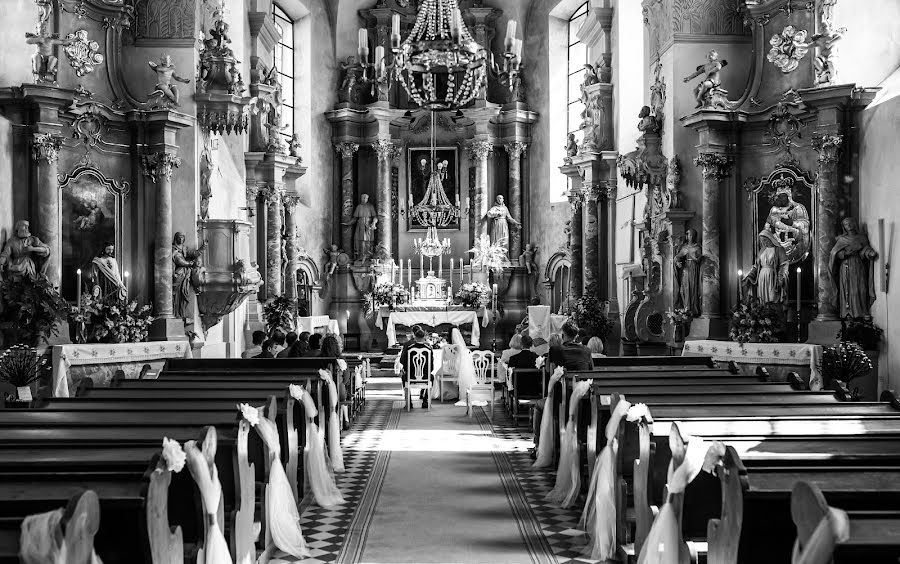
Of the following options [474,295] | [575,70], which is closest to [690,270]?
[474,295]

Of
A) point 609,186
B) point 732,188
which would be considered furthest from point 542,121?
point 732,188

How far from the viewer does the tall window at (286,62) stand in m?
22.8

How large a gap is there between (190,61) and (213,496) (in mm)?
10626

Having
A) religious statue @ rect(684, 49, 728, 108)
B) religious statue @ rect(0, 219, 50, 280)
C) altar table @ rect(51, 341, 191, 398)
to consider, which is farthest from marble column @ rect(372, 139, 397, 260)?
religious statue @ rect(0, 219, 50, 280)

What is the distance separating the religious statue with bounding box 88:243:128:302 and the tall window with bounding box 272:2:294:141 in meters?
10.3

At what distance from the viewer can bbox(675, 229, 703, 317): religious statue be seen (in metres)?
14.0

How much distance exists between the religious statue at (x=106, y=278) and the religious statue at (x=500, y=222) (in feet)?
38.9

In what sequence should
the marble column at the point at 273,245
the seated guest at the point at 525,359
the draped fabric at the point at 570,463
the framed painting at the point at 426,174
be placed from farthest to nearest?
1. the framed painting at the point at 426,174
2. the marble column at the point at 273,245
3. the seated guest at the point at 525,359
4. the draped fabric at the point at 570,463

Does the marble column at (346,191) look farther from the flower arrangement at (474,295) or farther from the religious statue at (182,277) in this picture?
the religious statue at (182,277)

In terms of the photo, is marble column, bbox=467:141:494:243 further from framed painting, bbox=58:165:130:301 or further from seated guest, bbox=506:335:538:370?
framed painting, bbox=58:165:130:301

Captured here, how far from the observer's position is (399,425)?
12281 millimetres

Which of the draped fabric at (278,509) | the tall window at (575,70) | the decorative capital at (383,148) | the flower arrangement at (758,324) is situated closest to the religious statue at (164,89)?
the flower arrangement at (758,324)

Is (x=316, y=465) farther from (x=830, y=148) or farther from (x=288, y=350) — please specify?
(x=830, y=148)

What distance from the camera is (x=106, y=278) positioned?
42.3 ft
